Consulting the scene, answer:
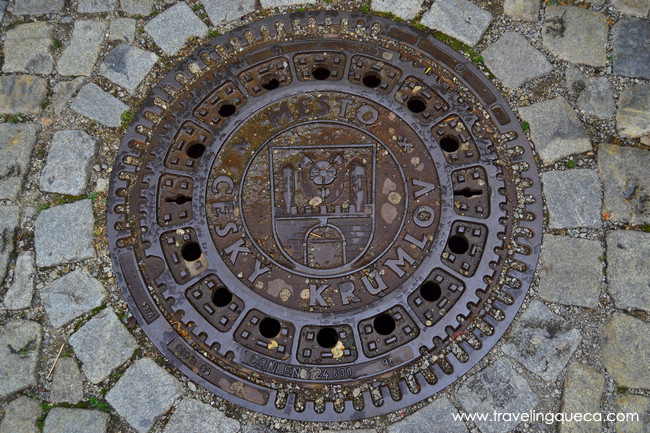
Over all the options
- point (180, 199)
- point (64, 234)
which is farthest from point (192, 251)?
point (64, 234)

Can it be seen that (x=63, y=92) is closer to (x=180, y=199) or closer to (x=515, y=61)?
(x=180, y=199)

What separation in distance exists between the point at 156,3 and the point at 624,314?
3929mm

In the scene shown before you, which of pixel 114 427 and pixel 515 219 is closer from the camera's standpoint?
pixel 114 427

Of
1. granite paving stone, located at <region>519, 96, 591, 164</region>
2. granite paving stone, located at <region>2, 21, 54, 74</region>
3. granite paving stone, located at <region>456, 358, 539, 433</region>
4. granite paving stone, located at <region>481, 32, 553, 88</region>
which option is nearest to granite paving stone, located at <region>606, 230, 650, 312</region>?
granite paving stone, located at <region>519, 96, 591, 164</region>

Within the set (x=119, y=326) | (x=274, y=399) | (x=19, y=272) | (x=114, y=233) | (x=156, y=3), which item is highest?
(x=156, y=3)

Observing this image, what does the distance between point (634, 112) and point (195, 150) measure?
3123 mm

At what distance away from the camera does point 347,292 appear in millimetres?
2859

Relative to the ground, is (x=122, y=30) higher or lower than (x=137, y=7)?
lower

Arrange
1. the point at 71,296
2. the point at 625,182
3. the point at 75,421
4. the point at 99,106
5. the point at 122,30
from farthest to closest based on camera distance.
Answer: the point at 122,30
the point at 99,106
the point at 625,182
the point at 71,296
the point at 75,421

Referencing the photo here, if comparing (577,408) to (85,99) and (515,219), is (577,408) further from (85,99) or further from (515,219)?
(85,99)

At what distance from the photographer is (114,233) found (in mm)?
2902

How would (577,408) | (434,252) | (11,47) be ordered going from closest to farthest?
(577,408) → (434,252) → (11,47)

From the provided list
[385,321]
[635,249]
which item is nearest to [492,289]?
[385,321]

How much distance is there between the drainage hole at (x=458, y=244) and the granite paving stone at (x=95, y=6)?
3.01 meters
